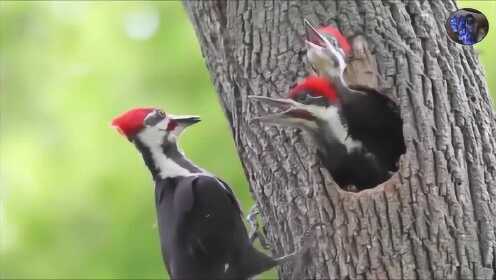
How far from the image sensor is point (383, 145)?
2896mm

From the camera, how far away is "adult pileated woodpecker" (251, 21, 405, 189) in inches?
102

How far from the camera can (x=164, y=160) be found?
119 inches

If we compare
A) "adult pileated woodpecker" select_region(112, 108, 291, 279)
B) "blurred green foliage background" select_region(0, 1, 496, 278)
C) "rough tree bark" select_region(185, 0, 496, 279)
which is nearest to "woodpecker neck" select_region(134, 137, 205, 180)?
"adult pileated woodpecker" select_region(112, 108, 291, 279)

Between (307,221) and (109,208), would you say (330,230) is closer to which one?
(307,221)

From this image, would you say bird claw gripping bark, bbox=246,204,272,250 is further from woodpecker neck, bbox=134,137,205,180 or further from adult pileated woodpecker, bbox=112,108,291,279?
woodpecker neck, bbox=134,137,205,180

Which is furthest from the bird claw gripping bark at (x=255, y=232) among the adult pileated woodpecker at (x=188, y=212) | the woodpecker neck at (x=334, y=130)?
the woodpecker neck at (x=334, y=130)

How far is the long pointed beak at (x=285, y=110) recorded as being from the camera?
2.46 metres

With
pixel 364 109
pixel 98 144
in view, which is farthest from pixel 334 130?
pixel 98 144

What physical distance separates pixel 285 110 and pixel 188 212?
20.8 inches

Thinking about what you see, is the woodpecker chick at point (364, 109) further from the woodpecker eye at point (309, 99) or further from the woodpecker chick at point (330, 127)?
the woodpecker eye at point (309, 99)

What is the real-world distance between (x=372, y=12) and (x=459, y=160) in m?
0.60

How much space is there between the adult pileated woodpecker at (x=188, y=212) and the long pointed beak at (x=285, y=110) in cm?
46

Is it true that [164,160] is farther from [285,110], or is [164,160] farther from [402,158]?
[402,158]

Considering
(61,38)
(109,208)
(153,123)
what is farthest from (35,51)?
(153,123)
